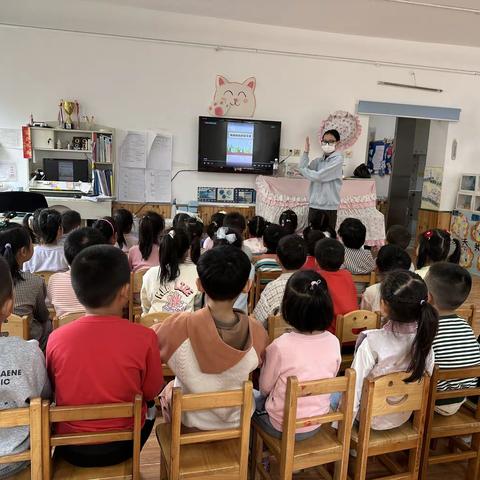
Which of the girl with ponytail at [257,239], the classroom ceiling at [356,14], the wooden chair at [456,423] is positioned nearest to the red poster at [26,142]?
the classroom ceiling at [356,14]

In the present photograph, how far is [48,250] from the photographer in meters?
2.57

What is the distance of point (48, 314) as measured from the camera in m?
2.11

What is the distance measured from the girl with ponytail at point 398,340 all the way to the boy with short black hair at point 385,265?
0.76 m

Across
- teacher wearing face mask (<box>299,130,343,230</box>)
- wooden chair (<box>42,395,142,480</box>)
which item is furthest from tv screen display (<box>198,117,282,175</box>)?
wooden chair (<box>42,395,142,480</box>)

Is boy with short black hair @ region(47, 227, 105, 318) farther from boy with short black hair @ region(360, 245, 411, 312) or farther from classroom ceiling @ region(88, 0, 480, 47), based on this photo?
classroom ceiling @ region(88, 0, 480, 47)

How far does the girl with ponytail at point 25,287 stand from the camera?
1.96 metres

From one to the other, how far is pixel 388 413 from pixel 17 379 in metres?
1.16

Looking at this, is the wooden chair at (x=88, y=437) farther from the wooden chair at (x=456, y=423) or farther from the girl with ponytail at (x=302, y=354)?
the wooden chair at (x=456, y=423)

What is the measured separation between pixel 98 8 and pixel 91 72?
0.70 meters

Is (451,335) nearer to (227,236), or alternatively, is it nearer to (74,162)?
(227,236)

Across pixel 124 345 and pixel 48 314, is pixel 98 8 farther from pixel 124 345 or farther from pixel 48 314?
pixel 124 345

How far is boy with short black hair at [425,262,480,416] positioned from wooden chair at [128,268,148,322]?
1.52 metres

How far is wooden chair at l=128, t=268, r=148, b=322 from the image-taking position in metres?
2.48

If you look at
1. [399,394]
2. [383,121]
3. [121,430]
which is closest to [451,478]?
[399,394]
